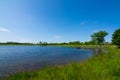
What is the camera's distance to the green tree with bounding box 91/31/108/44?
139 meters

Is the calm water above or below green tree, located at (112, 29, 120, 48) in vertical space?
below

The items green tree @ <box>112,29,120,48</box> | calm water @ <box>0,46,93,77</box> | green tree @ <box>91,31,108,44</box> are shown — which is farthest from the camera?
green tree @ <box>91,31,108,44</box>

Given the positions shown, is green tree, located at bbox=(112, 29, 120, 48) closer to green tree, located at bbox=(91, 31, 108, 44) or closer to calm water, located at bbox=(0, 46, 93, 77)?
calm water, located at bbox=(0, 46, 93, 77)

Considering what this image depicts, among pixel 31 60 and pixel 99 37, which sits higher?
pixel 99 37

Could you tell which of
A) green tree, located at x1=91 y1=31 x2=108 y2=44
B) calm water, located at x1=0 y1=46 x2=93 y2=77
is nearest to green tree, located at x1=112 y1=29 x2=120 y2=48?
calm water, located at x1=0 y1=46 x2=93 y2=77

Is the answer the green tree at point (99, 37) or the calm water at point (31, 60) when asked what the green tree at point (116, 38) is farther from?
the green tree at point (99, 37)

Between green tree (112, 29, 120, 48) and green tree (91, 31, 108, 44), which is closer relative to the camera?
green tree (112, 29, 120, 48)

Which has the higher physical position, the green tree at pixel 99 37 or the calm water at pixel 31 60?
the green tree at pixel 99 37

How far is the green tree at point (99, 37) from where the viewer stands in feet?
457

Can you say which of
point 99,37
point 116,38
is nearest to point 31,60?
point 116,38

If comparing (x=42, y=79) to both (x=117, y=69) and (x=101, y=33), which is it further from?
(x=101, y=33)

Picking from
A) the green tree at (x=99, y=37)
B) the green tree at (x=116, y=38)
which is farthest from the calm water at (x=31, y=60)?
the green tree at (x=99, y=37)

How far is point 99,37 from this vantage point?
468ft

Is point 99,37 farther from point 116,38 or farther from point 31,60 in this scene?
point 31,60
